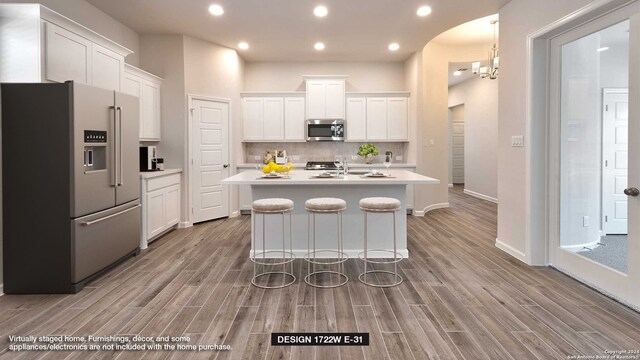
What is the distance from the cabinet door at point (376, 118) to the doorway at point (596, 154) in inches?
145

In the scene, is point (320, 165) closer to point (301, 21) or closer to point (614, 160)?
point (301, 21)

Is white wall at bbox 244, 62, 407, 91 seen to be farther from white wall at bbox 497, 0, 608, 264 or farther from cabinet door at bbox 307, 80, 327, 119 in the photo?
white wall at bbox 497, 0, 608, 264

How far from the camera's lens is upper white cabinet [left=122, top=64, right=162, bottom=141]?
515cm

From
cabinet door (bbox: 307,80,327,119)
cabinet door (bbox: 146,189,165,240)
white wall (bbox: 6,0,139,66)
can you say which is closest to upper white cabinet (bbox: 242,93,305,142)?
cabinet door (bbox: 307,80,327,119)

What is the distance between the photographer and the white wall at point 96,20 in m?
4.17

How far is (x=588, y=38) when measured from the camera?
345 centimetres

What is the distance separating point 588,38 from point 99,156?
4.62 metres

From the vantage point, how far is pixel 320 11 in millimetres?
5020

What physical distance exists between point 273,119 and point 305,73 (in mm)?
1172

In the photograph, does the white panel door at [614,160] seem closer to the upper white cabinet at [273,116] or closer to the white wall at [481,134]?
the upper white cabinet at [273,116]

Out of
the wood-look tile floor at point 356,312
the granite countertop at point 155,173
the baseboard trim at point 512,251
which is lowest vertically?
the wood-look tile floor at point 356,312

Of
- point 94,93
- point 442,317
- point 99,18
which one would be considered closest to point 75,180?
point 94,93

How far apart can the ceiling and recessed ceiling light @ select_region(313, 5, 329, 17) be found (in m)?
0.06

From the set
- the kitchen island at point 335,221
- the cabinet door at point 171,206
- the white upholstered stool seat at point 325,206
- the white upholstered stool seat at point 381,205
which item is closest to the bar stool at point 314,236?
the white upholstered stool seat at point 325,206
